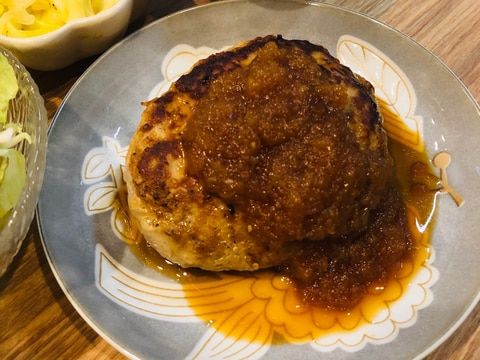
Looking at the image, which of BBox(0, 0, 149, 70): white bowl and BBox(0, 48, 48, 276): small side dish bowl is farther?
BBox(0, 0, 149, 70): white bowl

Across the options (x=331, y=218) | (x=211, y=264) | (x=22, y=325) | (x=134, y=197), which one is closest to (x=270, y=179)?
(x=331, y=218)

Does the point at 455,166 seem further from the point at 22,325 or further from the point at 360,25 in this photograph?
the point at 22,325

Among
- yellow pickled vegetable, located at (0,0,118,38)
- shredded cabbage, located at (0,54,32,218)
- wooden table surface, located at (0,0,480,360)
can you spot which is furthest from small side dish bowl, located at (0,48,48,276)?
yellow pickled vegetable, located at (0,0,118,38)

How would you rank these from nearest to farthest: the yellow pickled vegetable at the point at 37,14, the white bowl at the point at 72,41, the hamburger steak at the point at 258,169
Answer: the hamburger steak at the point at 258,169, the white bowl at the point at 72,41, the yellow pickled vegetable at the point at 37,14

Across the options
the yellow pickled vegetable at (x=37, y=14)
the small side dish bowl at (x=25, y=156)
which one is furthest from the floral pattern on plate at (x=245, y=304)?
the yellow pickled vegetable at (x=37, y=14)

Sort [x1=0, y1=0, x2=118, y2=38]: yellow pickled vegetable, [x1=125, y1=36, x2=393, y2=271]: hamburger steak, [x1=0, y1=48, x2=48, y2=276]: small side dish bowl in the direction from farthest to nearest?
[x1=0, y1=0, x2=118, y2=38]: yellow pickled vegetable
[x1=125, y1=36, x2=393, y2=271]: hamburger steak
[x1=0, y1=48, x2=48, y2=276]: small side dish bowl

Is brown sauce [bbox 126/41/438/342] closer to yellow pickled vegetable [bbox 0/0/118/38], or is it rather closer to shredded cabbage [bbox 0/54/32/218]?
shredded cabbage [bbox 0/54/32/218]

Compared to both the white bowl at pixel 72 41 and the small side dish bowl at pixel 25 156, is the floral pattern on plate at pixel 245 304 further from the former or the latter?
the white bowl at pixel 72 41
